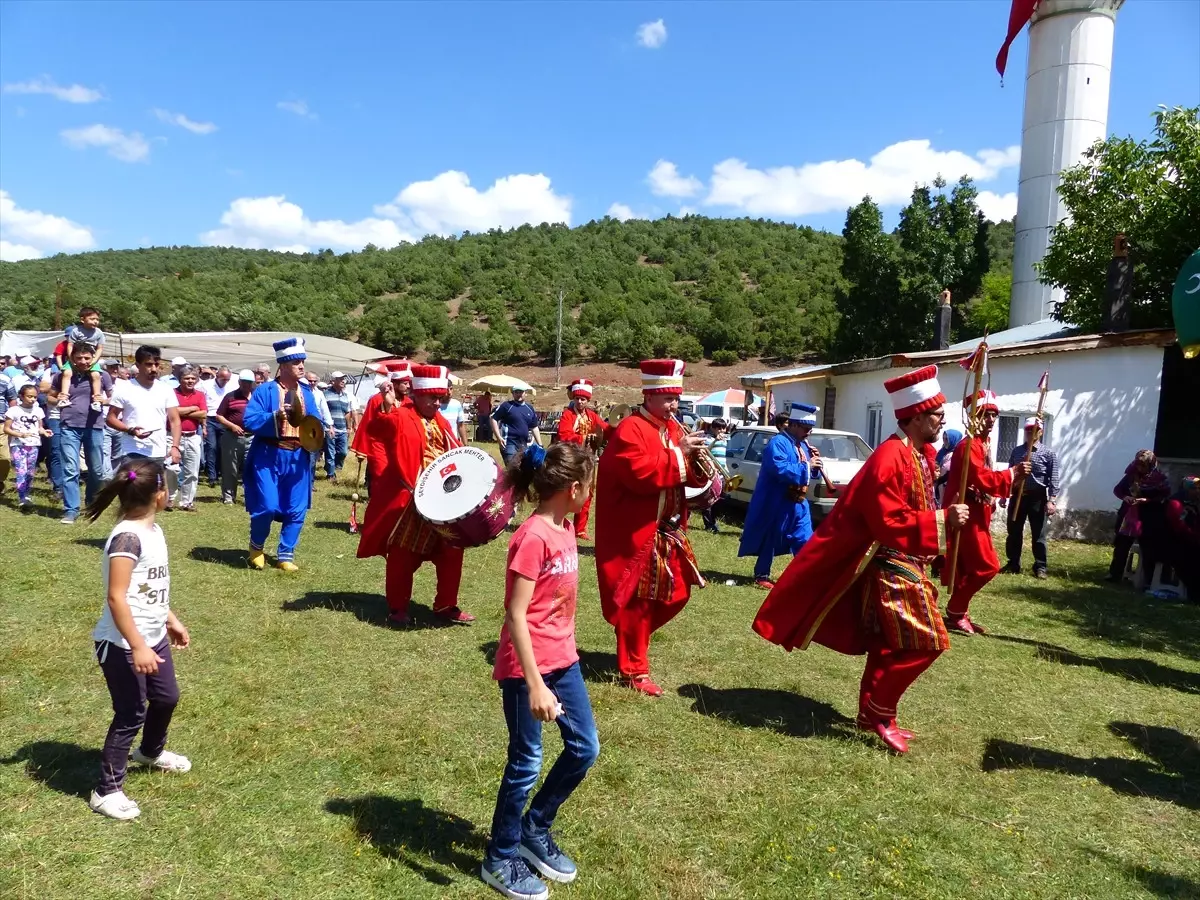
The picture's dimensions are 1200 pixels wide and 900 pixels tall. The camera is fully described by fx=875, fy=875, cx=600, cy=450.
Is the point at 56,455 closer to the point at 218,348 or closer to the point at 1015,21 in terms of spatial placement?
the point at 218,348

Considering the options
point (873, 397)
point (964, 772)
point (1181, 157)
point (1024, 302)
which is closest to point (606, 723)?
point (964, 772)

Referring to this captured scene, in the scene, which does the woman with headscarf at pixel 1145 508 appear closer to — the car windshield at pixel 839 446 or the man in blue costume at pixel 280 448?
the car windshield at pixel 839 446

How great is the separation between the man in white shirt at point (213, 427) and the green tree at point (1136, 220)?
49.9 ft

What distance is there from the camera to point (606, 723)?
4.79 metres

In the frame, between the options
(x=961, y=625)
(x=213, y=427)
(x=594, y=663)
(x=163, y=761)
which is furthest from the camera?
(x=213, y=427)

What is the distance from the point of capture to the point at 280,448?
7680 mm

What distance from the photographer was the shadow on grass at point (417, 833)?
3334 mm

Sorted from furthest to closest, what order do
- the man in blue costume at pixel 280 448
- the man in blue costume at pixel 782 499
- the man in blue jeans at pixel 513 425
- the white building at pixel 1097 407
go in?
the white building at pixel 1097 407 → the man in blue jeans at pixel 513 425 → the man in blue costume at pixel 782 499 → the man in blue costume at pixel 280 448

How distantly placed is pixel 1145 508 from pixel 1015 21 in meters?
27.2

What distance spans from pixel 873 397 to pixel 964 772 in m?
13.4

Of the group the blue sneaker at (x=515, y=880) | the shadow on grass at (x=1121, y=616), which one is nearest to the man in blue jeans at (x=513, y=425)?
the shadow on grass at (x=1121, y=616)

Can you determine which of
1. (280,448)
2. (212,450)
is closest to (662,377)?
(280,448)

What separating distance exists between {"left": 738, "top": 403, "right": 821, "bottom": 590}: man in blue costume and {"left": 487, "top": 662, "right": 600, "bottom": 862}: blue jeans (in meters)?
5.96

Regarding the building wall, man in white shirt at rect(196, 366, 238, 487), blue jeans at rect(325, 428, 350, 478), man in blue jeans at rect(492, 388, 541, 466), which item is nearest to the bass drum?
man in blue jeans at rect(492, 388, 541, 466)
